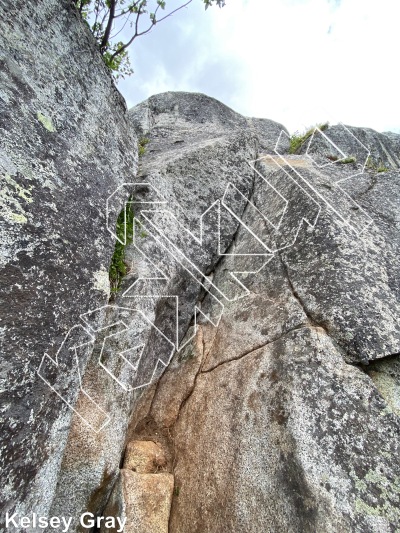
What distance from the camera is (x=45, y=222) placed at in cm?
325

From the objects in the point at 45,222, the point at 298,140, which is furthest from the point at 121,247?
the point at 298,140

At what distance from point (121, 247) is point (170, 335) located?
166 centimetres

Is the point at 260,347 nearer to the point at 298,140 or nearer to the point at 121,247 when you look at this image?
the point at 121,247

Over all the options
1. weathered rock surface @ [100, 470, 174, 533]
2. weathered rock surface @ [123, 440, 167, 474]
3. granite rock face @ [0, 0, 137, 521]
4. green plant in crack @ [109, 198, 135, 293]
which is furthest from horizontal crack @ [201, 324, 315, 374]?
granite rock face @ [0, 0, 137, 521]

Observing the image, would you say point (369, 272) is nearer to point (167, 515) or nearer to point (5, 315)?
point (167, 515)

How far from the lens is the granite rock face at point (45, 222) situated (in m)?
2.66

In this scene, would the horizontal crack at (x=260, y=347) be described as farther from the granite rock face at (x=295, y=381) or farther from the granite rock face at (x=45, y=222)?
the granite rock face at (x=45, y=222)

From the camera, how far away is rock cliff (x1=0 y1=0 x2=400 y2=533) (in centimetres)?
290

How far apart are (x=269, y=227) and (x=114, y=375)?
11.9 ft

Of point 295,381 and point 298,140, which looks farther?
point 298,140

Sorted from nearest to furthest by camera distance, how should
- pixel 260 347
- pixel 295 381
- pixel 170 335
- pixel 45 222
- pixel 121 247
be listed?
pixel 45 222
pixel 295 381
pixel 260 347
pixel 121 247
pixel 170 335

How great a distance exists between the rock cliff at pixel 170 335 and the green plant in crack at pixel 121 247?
0.06 metres

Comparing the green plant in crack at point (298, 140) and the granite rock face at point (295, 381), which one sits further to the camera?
the green plant in crack at point (298, 140)

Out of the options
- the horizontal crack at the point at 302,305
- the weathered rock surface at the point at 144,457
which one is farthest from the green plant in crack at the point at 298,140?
the weathered rock surface at the point at 144,457
